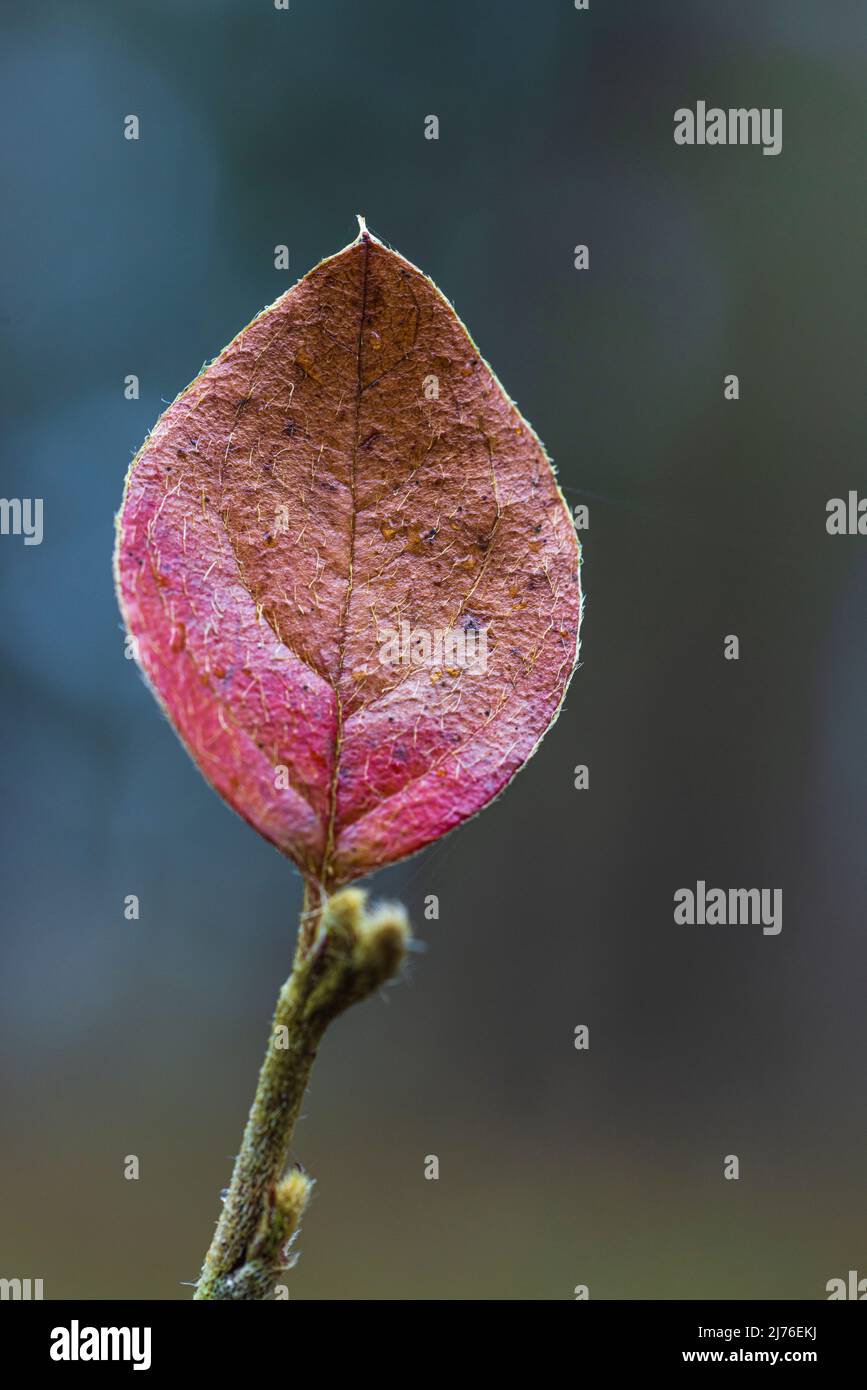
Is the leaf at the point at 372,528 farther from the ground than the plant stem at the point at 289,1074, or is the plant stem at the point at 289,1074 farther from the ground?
the leaf at the point at 372,528

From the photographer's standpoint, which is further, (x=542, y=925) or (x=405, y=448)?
(x=542, y=925)

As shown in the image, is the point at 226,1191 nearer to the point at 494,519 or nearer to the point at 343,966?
the point at 343,966

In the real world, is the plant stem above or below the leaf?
below

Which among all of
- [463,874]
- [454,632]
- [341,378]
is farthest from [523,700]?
[463,874]

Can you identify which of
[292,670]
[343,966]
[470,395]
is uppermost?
[470,395]
